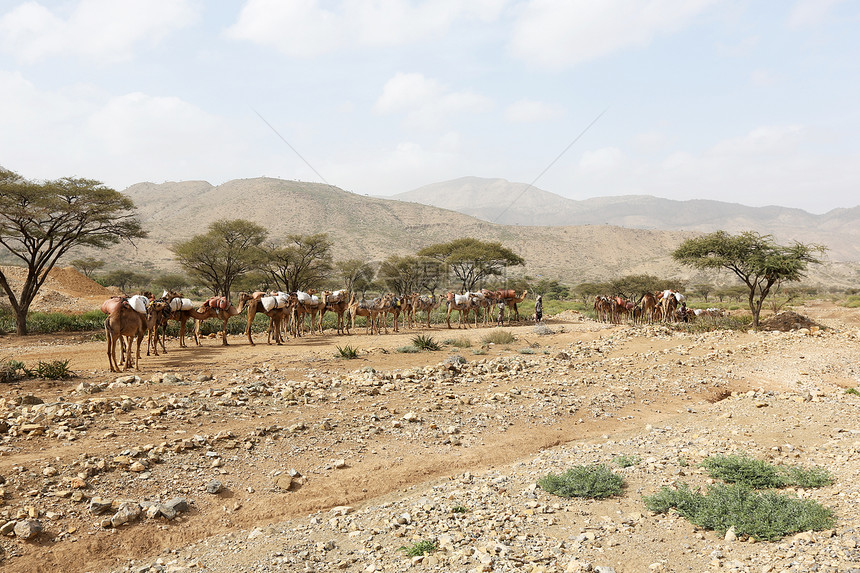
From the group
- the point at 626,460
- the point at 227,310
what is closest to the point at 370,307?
the point at 227,310

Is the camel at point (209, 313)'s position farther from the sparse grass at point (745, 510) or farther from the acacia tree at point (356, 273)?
the acacia tree at point (356, 273)

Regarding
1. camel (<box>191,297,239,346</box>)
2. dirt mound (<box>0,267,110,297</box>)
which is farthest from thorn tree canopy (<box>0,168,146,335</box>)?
dirt mound (<box>0,267,110,297</box>)

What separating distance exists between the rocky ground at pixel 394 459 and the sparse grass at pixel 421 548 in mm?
81

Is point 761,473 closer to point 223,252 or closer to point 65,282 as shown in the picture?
point 223,252

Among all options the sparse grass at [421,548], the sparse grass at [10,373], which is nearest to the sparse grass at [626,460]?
the sparse grass at [421,548]

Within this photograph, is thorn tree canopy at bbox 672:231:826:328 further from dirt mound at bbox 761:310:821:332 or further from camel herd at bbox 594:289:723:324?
camel herd at bbox 594:289:723:324

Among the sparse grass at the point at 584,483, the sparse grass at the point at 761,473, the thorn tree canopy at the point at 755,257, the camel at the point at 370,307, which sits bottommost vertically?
the sparse grass at the point at 584,483

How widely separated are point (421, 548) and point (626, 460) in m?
3.58

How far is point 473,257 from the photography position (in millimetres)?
39875

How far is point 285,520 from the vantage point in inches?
225

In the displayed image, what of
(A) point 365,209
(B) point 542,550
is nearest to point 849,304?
(B) point 542,550

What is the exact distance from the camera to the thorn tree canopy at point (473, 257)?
4031 centimetres

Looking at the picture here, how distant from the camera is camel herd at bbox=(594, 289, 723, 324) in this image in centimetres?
2462

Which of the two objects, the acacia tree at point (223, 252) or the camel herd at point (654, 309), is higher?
the acacia tree at point (223, 252)
